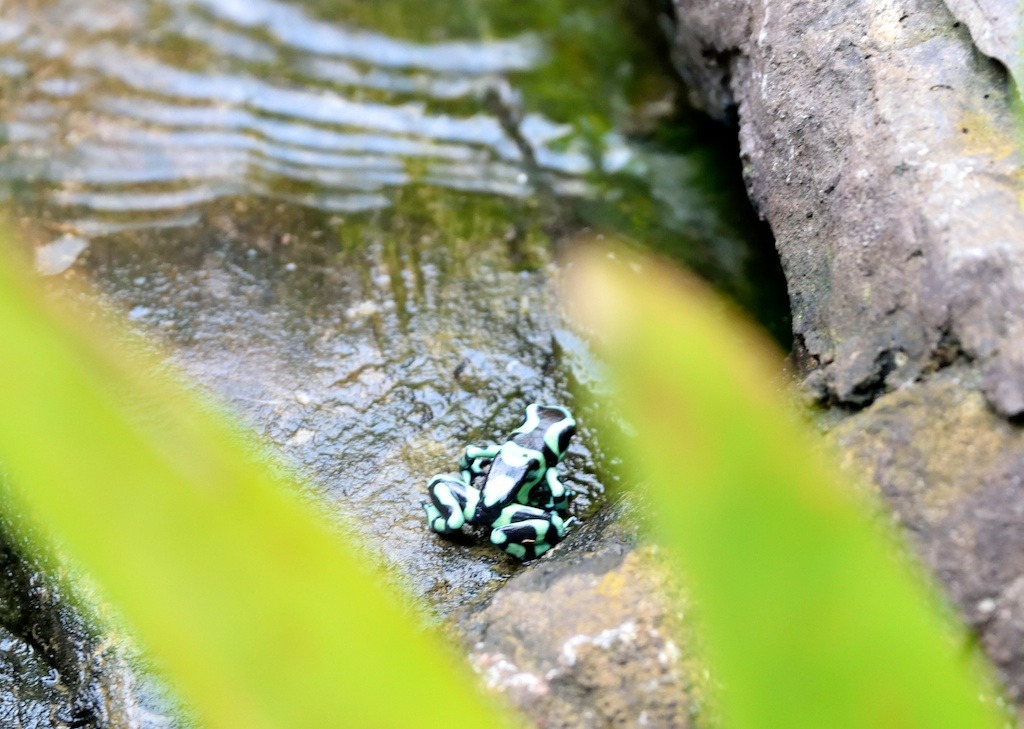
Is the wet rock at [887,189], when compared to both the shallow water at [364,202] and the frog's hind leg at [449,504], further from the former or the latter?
the frog's hind leg at [449,504]

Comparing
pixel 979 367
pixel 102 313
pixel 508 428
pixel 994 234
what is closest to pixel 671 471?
pixel 979 367

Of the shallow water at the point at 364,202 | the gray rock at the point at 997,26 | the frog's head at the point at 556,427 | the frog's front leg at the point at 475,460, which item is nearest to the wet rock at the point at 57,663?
the shallow water at the point at 364,202

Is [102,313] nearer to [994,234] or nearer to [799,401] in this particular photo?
[799,401]

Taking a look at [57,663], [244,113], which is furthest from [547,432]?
[244,113]

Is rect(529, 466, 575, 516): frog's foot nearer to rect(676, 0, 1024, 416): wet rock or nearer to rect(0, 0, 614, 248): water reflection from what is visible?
rect(676, 0, 1024, 416): wet rock

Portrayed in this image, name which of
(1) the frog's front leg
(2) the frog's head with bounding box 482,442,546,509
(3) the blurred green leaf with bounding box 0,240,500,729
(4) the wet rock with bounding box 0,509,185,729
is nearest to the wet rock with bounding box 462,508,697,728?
(2) the frog's head with bounding box 482,442,546,509

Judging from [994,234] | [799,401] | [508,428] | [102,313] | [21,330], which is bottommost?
[102,313]

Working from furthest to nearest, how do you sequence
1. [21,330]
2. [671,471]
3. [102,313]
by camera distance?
[102,313] → [671,471] → [21,330]
